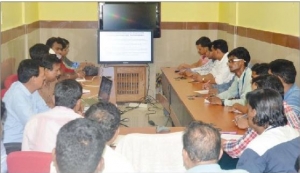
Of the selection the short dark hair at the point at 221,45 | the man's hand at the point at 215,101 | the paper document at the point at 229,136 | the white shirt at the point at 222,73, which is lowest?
the paper document at the point at 229,136

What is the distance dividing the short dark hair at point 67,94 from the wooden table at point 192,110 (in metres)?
1.08

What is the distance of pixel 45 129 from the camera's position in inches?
109

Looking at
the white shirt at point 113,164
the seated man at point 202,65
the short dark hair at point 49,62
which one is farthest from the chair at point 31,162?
the seated man at point 202,65

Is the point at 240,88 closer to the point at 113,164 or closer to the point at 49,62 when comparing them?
the point at 49,62

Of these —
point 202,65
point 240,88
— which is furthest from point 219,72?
point 202,65

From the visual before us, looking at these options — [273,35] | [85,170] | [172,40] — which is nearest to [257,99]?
[85,170]

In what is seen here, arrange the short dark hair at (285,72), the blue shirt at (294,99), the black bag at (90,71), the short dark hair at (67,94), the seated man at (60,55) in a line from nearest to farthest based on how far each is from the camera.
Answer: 1. the short dark hair at (67,94)
2. the blue shirt at (294,99)
3. the short dark hair at (285,72)
4. the seated man at (60,55)
5. the black bag at (90,71)

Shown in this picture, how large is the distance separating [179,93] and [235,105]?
1.14 m

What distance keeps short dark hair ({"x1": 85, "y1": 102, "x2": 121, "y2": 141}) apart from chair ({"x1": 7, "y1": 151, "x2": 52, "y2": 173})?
0.38 m

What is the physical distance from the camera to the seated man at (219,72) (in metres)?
5.61

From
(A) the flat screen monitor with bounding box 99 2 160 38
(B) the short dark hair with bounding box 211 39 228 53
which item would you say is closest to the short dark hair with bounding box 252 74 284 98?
(B) the short dark hair with bounding box 211 39 228 53

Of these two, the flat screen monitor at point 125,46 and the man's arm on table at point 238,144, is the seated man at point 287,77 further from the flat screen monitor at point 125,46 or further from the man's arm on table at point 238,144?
the flat screen monitor at point 125,46

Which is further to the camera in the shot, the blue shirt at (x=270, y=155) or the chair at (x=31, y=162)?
the blue shirt at (x=270, y=155)

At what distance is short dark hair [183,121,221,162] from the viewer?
1996 mm
